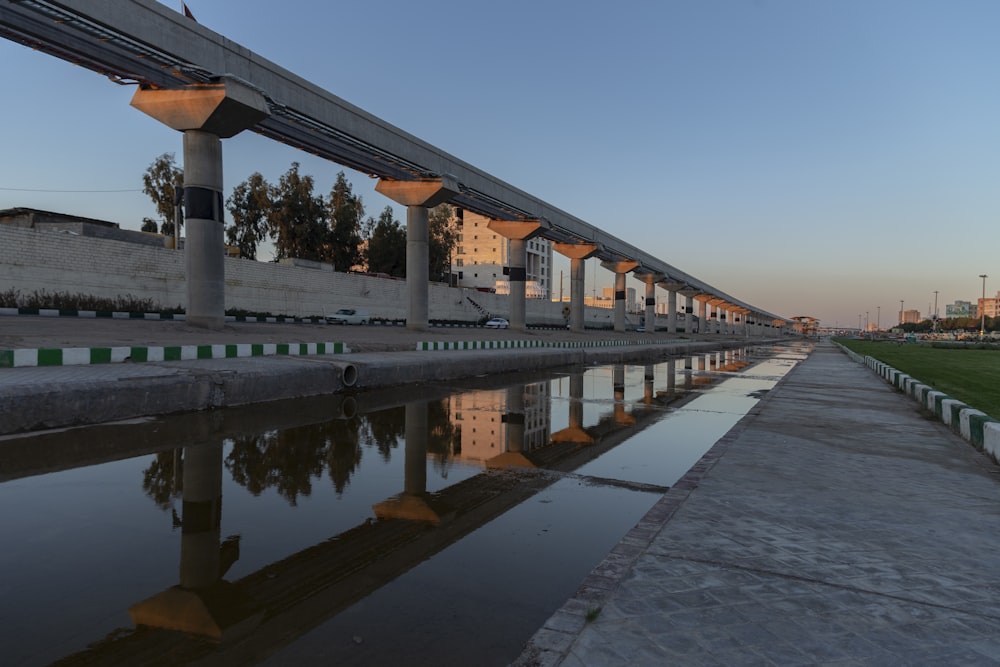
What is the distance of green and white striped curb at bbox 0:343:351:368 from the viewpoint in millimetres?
12430

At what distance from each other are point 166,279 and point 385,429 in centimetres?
3453

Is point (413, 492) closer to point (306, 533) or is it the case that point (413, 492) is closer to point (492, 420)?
point (306, 533)

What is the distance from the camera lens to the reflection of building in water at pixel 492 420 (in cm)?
921

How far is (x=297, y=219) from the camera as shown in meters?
67.2

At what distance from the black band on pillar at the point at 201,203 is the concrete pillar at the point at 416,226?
15083mm

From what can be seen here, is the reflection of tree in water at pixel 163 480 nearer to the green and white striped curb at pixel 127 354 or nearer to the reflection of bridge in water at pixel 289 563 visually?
the reflection of bridge in water at pixel 289 563

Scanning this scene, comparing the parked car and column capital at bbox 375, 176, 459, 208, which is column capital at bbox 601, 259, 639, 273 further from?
column capital at bbox 375, 176, 459, 208

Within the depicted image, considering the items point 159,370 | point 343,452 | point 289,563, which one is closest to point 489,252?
point 159,370

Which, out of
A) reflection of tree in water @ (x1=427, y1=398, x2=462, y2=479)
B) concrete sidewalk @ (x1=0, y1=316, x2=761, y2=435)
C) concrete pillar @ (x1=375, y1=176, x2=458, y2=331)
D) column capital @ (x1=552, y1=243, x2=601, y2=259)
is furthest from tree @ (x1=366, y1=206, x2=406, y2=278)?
reflection of tree in water @ (x1=427, y1=398, x2=462, y2=479)

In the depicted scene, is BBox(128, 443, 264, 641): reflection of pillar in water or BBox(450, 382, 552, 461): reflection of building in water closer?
BBox(128, 443, 264, 641): reflection of pillar in water

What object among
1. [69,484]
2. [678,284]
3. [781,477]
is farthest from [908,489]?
[678,284]

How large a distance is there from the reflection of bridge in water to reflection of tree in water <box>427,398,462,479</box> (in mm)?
220

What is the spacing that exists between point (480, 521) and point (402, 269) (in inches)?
3107

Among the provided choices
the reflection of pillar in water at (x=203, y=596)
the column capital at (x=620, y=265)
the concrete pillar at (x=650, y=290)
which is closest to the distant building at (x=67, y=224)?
the reflection of pillar in water at (x=203, y=596)
